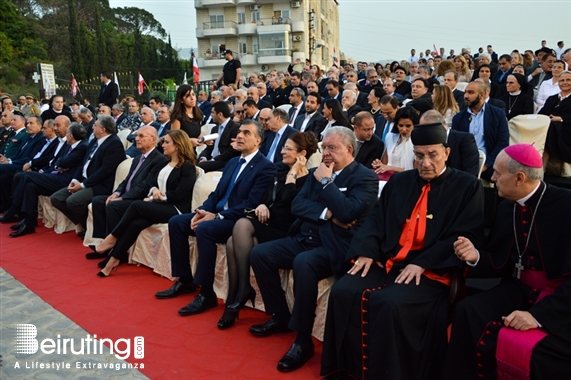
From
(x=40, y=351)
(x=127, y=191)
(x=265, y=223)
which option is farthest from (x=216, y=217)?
(x=40, y=351)

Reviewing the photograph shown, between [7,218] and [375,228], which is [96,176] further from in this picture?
[375,228]

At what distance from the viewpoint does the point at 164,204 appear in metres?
5.66

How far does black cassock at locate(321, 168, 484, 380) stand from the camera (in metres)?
2.99

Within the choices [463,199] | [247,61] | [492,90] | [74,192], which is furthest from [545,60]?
[247,61]

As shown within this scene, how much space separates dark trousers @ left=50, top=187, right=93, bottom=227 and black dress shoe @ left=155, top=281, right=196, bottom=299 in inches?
102

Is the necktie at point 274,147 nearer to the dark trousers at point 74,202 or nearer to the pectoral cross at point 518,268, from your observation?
the dark trousers at point 74,202

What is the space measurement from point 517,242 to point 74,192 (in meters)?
6.09

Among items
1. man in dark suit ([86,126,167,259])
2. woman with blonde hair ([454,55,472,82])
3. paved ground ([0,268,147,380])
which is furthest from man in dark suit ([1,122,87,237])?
woman with blonde hair ([454,55,472,82])

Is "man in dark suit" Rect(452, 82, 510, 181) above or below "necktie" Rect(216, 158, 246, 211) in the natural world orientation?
above

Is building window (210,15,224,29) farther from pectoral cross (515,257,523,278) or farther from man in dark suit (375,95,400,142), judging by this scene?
pectoral cross (515,257,523,278)

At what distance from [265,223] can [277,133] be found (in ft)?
8.42

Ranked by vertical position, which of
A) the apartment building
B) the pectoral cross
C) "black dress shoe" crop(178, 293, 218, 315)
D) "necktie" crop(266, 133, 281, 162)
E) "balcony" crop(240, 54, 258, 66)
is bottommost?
"black dress shoe" crop(178, 293, 218, 315)

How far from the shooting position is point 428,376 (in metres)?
3.08

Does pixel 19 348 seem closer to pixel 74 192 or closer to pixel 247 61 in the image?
pixel 74 192
